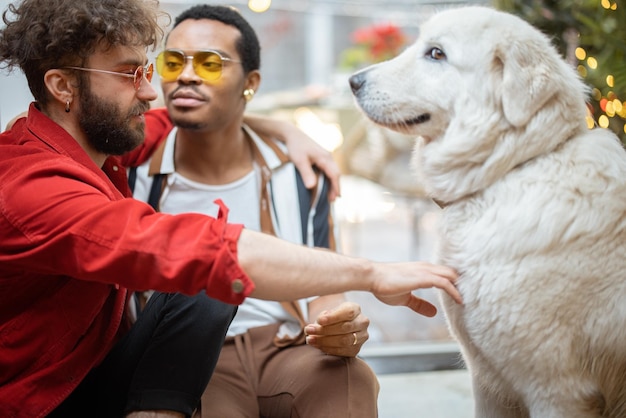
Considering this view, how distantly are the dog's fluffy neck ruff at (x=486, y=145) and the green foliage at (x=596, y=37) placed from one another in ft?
2.14

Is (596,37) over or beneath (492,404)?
over

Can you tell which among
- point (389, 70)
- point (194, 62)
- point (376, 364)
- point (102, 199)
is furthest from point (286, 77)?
point (102, 199)

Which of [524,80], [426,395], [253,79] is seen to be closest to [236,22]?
[253,79]

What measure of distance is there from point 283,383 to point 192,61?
996mm

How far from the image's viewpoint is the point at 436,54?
5.35ft

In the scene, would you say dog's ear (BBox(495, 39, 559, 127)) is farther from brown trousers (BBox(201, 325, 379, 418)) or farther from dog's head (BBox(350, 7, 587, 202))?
brown trousers (BBox(201, 325, 379, 418))

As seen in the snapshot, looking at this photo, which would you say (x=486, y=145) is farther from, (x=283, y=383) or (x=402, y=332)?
(x=402, y=332)

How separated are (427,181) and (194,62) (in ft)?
2.83

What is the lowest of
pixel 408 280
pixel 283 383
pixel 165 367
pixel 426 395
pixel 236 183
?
pixel 426 395

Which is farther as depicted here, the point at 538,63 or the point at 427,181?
the point at 427,181

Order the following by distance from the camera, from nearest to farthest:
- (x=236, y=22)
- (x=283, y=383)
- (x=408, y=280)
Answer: (x=408, y=280) → (x=283, y=383) → (x=236, y=22)

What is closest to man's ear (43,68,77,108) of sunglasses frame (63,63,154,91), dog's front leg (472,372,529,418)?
sunglasses frame (63,63,154,91)

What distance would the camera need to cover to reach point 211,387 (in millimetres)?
1878

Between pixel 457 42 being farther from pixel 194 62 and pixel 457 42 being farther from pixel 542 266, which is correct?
pixel 194 62
